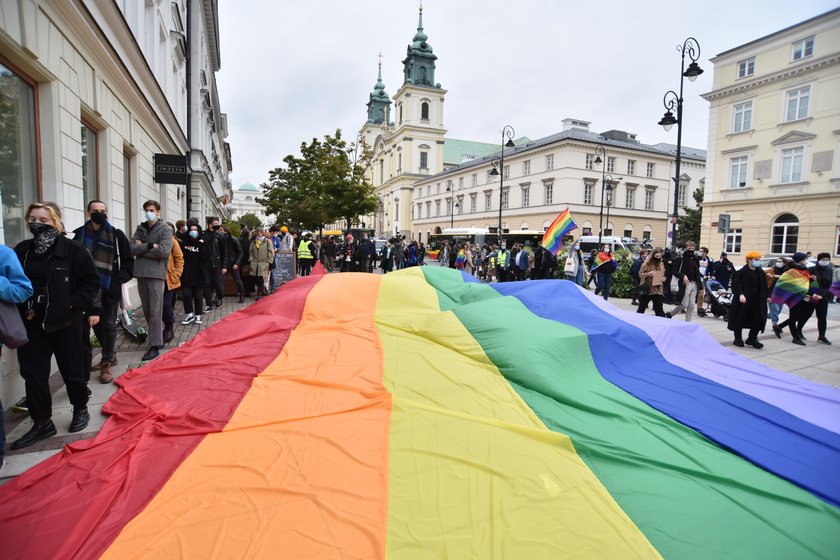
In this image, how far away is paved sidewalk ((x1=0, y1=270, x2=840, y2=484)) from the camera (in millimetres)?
3357

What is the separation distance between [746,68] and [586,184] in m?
16.4

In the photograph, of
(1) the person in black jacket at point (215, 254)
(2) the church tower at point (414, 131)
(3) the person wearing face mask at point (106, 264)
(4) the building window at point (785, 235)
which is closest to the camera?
(3) the person wearing face mask at point (106, 264)

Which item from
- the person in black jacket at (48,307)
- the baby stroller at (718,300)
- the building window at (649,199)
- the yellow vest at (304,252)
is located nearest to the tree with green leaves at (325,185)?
the yellow vest at (304,252)

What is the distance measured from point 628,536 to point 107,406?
4.13 m

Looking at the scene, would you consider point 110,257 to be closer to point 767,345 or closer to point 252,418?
point 252,418

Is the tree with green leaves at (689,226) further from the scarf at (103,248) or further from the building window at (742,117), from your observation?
the scarf at (103,248)

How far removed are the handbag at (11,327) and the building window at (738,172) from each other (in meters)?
40.4

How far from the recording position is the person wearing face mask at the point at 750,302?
7.58m

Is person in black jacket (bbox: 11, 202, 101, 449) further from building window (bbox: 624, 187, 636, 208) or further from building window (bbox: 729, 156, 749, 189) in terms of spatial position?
building window (bbox: 624, 187, 636, 208)

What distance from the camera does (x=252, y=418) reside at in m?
3.23

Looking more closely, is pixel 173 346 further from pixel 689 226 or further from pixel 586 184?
pixel 689 226

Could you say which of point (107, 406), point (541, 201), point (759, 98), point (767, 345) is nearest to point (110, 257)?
point (107, 406)

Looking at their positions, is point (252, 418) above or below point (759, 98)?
below

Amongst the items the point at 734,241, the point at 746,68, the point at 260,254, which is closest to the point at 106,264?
the point at 260,254
